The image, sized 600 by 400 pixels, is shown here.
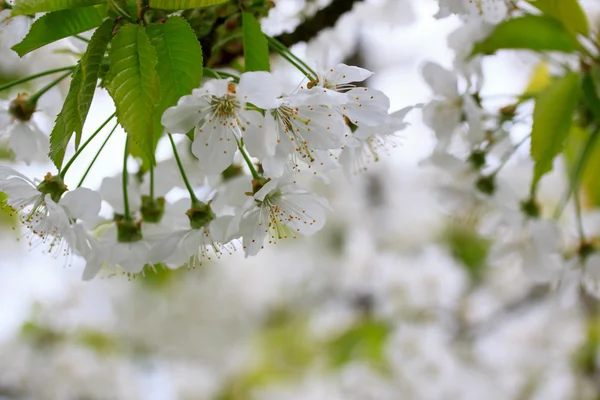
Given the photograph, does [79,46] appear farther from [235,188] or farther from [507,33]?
[507,33]

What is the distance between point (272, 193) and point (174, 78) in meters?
0.16

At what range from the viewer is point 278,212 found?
701mm

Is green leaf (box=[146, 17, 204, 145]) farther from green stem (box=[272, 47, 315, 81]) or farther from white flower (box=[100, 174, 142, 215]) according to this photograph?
white flower (box=[100, 174, 142, 215])

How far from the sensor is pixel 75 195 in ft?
2.19

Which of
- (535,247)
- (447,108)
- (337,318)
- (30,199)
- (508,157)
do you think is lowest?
(337,318)

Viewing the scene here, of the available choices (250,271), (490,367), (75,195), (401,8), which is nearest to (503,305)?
(490,367)

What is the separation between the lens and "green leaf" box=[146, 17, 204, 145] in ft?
1.91

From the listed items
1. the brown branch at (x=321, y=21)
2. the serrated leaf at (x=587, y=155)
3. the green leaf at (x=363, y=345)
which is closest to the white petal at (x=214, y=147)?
the brown branch at (x=321, y=21)

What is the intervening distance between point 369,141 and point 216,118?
0.94 feet

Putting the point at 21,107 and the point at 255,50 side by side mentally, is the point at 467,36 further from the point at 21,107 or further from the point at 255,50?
the point at 21,107

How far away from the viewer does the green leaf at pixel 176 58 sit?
583mm

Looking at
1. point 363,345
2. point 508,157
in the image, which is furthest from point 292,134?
point 363,345

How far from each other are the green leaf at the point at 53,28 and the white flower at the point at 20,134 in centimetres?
22

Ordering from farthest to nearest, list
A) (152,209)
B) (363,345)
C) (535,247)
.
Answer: (363,345) < (535,247) < (152,209)
